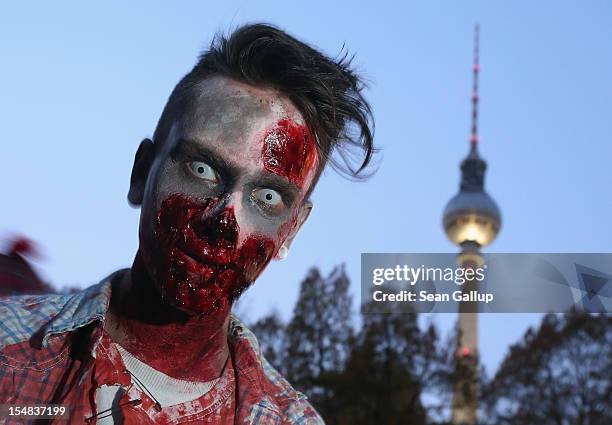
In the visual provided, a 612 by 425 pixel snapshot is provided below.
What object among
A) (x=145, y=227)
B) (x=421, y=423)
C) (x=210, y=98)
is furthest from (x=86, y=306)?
(x=421, y=423)

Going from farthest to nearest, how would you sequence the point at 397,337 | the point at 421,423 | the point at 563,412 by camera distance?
the point at 563,412 < the point at 397,337 < the point at 421,423

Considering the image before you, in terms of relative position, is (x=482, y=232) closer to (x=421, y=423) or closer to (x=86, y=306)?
(x=421, y=423)

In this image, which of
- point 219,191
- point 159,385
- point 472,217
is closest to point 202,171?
point 219,191

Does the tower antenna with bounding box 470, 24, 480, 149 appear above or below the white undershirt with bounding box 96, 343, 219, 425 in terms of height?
above

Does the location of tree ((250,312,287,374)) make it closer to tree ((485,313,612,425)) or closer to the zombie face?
tree ((485,313,612,425))

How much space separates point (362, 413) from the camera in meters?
24.2

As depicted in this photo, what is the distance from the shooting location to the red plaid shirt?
11.5ft

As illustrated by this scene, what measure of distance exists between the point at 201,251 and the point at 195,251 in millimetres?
23

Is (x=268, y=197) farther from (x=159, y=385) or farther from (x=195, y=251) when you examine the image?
(x=159, y=385)

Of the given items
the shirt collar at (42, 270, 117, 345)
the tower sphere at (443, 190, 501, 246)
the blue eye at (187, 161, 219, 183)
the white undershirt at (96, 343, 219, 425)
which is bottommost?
the white undershirt at (96, 343, 219, 425)

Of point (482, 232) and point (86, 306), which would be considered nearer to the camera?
point (86, 306)

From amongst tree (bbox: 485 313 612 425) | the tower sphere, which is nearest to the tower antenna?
the tower sphere

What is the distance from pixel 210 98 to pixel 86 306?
96 centimetres

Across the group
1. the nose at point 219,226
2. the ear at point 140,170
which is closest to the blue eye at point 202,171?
the nose at point 219,226
